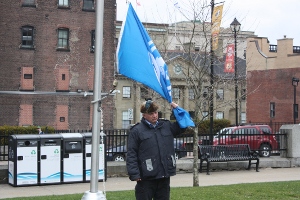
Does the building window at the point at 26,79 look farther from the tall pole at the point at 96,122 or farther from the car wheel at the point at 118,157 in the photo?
the tall pole at the point at 96,122

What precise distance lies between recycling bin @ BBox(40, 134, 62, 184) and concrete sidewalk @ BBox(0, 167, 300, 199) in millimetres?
248

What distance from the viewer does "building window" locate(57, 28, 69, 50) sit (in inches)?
1940

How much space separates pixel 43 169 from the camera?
15.2 meters

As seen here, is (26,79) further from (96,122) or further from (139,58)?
(96,122)

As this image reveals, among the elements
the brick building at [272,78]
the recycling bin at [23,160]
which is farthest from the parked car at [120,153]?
the brick building at [272,78]

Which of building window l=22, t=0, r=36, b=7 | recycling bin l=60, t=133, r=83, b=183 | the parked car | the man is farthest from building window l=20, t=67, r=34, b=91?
the man

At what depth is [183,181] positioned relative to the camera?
16.2m

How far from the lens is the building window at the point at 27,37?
4788 centimetres

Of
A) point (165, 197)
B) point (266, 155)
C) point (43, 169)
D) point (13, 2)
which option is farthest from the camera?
point (13, 2)

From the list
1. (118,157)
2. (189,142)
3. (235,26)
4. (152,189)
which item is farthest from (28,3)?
(152,189)

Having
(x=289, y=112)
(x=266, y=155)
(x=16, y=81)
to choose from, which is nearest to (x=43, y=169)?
(x=266, y=155)

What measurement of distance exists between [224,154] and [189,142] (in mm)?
2272

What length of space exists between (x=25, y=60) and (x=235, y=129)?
24547 millimetres

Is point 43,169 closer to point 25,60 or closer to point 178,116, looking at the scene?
point 178,116
